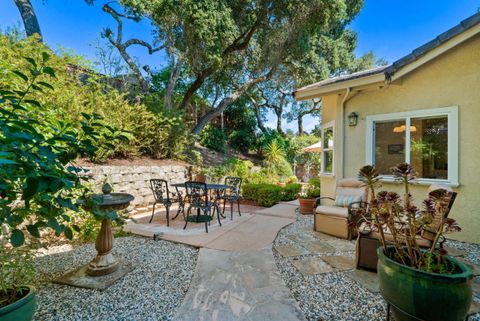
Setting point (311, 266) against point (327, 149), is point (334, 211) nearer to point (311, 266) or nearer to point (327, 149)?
point (311, 266)

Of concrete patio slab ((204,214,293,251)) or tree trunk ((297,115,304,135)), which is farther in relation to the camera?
tree trunk ((297,115,304,135))

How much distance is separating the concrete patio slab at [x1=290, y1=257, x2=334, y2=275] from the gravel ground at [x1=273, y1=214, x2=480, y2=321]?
7 centimetres

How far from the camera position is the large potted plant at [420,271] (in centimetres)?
170

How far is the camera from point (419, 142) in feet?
16.2

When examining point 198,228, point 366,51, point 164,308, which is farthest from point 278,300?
point 366,51

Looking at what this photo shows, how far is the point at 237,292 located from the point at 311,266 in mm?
1237

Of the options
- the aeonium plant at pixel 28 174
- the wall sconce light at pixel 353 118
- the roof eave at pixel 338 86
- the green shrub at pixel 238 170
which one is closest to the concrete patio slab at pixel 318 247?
the wall sconce light at pixel 353 118

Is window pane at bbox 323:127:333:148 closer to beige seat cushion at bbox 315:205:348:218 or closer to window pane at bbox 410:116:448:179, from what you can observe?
window pane at bbox 410:116:448:179

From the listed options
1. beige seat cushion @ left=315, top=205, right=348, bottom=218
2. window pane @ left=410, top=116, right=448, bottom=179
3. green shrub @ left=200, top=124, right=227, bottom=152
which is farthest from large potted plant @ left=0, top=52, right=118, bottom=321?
green shrub @ left=200, top=124, right=227, bottom=152

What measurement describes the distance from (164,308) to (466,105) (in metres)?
5.98

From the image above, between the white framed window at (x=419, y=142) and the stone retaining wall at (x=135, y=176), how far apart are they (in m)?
6.03

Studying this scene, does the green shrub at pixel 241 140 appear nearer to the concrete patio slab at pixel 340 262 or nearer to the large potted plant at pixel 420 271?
the concrete patio slab at pixel 340 262

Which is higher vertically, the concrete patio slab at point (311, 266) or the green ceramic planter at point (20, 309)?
the green ceramic planter at point (20, 309)

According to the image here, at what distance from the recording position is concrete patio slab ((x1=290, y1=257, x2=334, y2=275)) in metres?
3.10
